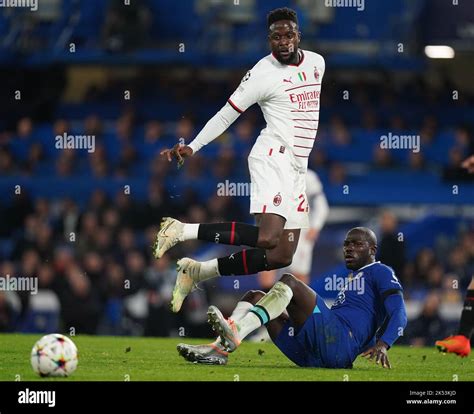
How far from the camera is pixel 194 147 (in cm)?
921

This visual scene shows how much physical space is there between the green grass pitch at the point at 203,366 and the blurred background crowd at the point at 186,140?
12.1 feet

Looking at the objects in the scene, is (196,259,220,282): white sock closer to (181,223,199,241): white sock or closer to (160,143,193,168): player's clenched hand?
(181,223,199,241): white sock

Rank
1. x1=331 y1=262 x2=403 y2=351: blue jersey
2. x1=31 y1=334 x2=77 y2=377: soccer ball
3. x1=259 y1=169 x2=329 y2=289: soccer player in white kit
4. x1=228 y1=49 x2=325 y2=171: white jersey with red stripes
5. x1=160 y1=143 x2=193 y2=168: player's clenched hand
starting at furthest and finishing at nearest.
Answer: x1=259 y1=169 x2=329 y2=289: soccer player in white kit
x1=228 y1=49 x2=325 y2=171: white jersey with red stripes
x1=160 y1=143 x2=193 y2=168: player's clenched hand
x1=331 y1=262 x2=403 y2=351: blue jersey
x1=31 y1=334 x2=77 y2=377: soccer ball

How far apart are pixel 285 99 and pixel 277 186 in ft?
2.20

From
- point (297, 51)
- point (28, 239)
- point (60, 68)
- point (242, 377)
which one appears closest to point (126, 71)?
point (60, 68)

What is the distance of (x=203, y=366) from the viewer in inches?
352

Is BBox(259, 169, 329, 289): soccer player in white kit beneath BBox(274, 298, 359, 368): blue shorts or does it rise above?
above

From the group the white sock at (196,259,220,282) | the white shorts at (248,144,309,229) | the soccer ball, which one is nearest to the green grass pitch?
the soccer ball

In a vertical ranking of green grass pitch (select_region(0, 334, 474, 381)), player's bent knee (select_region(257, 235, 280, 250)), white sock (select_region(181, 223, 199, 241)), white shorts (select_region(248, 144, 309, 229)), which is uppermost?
white shorts (select_region(248, 144, 309, 229))

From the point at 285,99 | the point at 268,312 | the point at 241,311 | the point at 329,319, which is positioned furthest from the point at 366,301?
the point at 285,99

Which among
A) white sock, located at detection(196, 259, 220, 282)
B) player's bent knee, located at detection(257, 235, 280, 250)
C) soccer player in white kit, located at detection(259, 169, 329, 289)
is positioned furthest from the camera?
soccer player in white kit, located at detection(259, 169, 329, 289)

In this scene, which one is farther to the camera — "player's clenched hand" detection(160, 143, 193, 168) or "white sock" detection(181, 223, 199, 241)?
"white sock" detection(181, 223, 199, 241)

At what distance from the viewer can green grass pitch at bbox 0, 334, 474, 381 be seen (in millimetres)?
8367
